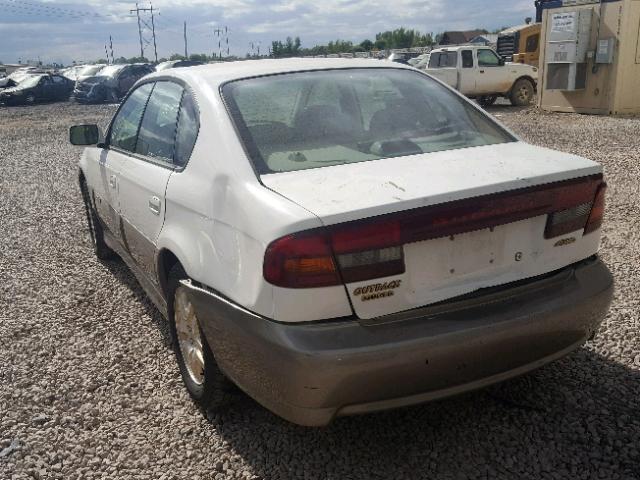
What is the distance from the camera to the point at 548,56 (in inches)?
603

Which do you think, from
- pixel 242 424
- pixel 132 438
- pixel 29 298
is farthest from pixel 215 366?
pixel 29 298

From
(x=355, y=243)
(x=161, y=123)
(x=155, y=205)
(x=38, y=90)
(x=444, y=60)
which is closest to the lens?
(x=355, y=243)

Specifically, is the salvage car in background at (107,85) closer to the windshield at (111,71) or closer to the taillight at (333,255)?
the windshield at (111,71)

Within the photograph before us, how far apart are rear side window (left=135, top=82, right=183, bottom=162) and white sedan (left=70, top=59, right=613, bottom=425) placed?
3 centimetres

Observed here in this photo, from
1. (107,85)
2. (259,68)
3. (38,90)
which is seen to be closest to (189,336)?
(259,68)

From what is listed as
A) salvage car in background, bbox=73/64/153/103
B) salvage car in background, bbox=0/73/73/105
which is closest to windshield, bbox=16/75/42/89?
salvage car in background, bbox=0/73/73/105

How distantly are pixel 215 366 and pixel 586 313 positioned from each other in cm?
161

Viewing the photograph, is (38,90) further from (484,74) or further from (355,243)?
(355,243)

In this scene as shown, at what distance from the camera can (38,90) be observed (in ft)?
94.2

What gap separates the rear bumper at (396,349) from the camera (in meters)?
2.15

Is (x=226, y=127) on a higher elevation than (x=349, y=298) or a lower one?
higher

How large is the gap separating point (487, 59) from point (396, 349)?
57.2 feet

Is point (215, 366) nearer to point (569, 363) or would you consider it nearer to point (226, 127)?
point (226, 127)

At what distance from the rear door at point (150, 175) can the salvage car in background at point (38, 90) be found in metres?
27.8
